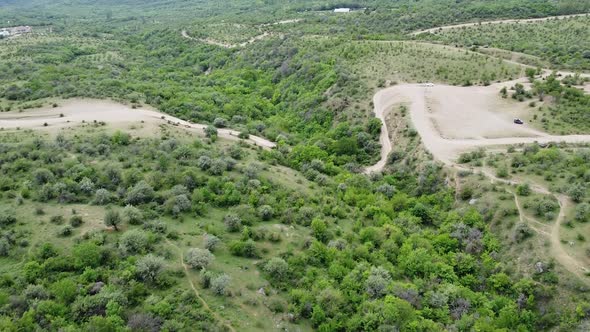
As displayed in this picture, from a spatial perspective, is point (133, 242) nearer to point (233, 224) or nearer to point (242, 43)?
point (233, 224)

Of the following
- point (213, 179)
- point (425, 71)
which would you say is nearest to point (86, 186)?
point (213, 179)

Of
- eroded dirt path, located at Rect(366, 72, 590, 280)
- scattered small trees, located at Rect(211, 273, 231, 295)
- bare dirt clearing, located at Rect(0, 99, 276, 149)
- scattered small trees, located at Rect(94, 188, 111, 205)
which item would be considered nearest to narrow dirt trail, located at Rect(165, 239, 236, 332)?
scattered small trees, located at Rect(211, 273, 231, 295)

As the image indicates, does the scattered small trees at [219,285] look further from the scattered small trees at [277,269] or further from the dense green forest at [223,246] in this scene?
the scattered small trees at [277,269]

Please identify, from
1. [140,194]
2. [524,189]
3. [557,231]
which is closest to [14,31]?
[140,194]

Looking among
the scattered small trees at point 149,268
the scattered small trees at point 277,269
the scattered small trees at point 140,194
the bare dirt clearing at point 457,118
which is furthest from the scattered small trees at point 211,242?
the bare dirt clearing at point 457,118

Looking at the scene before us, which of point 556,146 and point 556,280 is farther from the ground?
point 556,146

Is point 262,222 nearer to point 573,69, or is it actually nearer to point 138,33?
point 573,69

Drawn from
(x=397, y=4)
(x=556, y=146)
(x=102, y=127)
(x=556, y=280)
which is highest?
(x=397, y=4)
